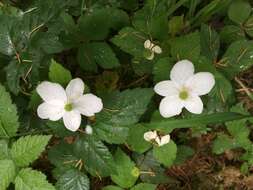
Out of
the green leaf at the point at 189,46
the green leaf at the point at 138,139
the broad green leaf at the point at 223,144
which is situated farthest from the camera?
the broad green leaf at the point at 223,144

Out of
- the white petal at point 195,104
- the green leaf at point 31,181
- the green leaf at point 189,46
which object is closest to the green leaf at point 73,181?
the green leaf at point 31,181

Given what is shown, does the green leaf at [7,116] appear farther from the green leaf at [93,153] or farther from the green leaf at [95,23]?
the green leaf at [95,23]

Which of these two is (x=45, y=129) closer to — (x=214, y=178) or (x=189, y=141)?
(x=189, y=141)

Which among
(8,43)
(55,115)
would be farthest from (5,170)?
(8,43)

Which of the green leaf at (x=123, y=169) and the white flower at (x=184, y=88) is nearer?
the white flower at (x=184, y=88)

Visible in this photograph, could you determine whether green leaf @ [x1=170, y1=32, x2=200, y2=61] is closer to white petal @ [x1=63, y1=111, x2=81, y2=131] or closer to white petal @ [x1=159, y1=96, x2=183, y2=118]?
white petal @ [x1=159, y1=96, x2=183, y2=118]

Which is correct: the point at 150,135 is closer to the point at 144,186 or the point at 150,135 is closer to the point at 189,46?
the point at 144,186
